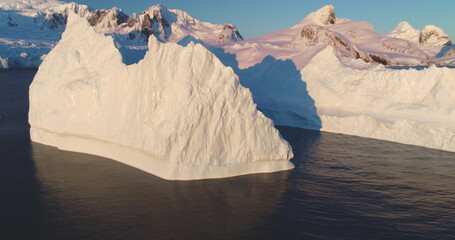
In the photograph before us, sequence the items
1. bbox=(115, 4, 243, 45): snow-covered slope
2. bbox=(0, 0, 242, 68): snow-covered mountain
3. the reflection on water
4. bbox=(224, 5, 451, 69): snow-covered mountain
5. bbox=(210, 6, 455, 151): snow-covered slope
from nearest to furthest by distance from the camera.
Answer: the reflection on water → bbox=(210, 6, 455, 151): snow-covered slope → bbox=(224, 5, 451, 69): snow-covered mountain → bbox=(0, 0, 242, 68): snow-covered mountain → bbox=(115, 4, 243, 45): snow-covered slope

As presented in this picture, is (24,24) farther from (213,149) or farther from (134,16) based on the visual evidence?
(213,149)

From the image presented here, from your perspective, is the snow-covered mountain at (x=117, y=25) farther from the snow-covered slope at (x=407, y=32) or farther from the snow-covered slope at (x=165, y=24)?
the snow-covered slope at (x=407, y=32)

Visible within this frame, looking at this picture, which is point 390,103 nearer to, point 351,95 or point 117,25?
point 351,95

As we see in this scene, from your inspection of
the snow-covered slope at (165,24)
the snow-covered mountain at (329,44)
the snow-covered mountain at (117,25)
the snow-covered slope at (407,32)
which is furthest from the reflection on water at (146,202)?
the snow-covered slope at (407,32)

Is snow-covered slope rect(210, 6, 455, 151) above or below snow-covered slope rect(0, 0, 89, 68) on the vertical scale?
below

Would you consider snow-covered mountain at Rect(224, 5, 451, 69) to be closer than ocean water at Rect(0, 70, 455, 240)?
No

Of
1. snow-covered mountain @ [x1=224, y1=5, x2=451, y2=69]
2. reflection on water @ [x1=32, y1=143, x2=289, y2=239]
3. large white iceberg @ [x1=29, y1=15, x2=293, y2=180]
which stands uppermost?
snow-covered mountain @ [x1=224, y1=5, x2=451, y2=69]

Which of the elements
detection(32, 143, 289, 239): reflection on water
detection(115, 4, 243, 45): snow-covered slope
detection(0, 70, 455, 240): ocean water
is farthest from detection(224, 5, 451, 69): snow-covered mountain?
detection(115, 4, 243, 45): snow-covered slope

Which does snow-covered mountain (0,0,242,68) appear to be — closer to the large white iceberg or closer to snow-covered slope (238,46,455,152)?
snow-covered slope (238,46,455,152)
